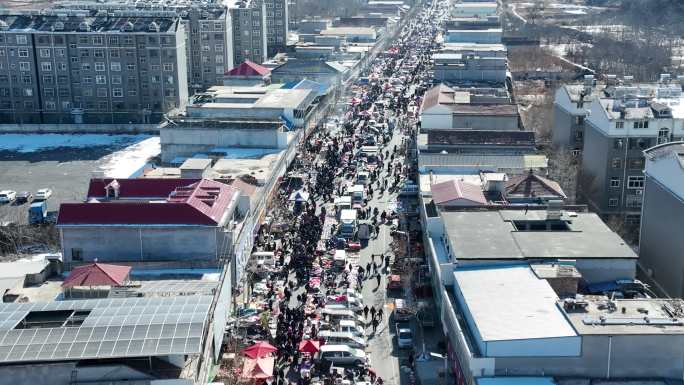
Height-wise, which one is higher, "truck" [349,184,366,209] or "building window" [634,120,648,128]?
"building window" [634,120,648,128]

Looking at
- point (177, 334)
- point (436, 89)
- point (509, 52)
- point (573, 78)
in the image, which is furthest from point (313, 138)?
point (509, 52)

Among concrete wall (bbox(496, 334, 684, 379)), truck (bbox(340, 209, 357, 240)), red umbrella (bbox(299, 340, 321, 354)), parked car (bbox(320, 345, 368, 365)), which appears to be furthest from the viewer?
truck (bbox(340, 209, 357, 240))

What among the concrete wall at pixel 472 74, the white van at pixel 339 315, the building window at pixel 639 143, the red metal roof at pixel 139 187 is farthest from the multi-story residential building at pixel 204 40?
the white van at pixel 339 315

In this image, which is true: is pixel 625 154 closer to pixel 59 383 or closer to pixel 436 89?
pixel 436 89

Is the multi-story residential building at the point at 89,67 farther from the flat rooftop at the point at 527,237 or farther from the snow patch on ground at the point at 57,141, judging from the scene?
the flat rooftop at the point at 527,237

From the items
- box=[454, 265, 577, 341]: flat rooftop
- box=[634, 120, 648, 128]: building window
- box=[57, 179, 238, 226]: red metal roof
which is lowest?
box=[454, 265, 577, 341]: flat rooftop

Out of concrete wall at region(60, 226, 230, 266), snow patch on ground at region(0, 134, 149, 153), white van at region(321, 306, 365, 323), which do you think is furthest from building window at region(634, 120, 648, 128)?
snow patch on ground at region(0, 134, 149, 153)

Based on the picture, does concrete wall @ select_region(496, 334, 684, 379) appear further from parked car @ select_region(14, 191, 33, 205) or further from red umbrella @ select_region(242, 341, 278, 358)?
parked car @ select_region(14, 191, 33, 205)
